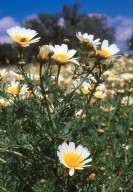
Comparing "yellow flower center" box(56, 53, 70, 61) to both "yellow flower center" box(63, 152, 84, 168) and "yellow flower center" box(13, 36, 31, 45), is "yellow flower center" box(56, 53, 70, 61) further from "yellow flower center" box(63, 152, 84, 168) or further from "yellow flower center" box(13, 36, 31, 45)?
"yellow flower center" box(63, 152, 84, 168)

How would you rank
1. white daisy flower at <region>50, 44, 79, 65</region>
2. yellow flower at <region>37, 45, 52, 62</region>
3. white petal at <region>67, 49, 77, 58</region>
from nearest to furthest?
1. yellow flower at <region>37, 45, 52, 62</region>
2. white daisy flower at <region>50, 44, 79, 65</region>
3. white petal at <region>67, 49, 77, 58</region>

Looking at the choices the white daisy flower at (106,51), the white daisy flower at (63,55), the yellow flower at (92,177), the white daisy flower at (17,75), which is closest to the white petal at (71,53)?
the white daisy flower at (63,55)

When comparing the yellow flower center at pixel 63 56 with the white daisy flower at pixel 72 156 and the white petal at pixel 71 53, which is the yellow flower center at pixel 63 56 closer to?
the white petal at pixel 71 53

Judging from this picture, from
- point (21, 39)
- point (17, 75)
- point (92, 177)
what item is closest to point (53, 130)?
point (92, 177)

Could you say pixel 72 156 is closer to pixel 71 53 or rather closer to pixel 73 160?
pixel 73 160

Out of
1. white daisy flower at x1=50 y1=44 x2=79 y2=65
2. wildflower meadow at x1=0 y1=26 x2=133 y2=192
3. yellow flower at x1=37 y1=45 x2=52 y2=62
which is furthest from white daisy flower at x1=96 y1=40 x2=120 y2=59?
yellow flower at x1=37 y1=45 x2=52 y2=62

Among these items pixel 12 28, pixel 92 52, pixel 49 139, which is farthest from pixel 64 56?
pixel 49 139
